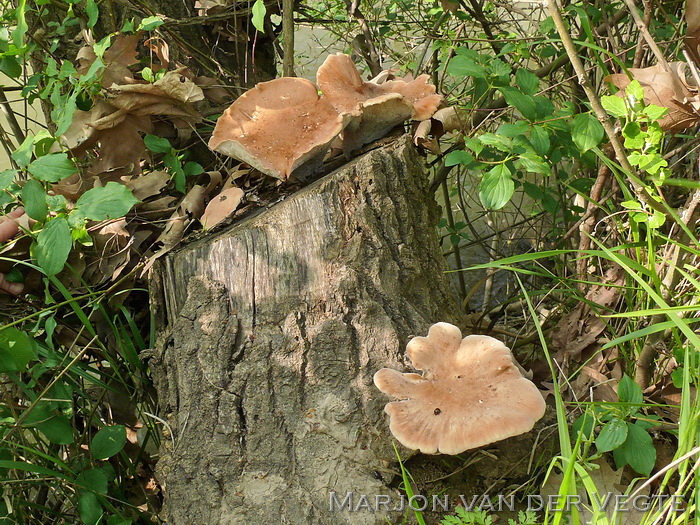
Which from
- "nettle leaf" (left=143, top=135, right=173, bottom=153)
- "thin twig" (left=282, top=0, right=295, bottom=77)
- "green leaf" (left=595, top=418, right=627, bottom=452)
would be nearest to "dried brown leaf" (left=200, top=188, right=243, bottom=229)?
"nettle leaf" (left=143, top=135, right=173, bottom=153)

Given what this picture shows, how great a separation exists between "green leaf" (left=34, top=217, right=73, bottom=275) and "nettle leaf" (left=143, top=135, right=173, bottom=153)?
0.77 meters

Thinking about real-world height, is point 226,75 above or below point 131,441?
above

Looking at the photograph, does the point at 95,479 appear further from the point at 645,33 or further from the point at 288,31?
the point at 645,33

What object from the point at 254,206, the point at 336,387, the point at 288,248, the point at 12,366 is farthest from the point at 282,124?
the point at 12,366

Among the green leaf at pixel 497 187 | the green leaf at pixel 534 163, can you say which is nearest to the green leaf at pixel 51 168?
the green leaf at pixel 497 187

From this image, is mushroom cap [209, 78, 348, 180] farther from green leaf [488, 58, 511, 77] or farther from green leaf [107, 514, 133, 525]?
green leaf [107, 514, 133, 525]

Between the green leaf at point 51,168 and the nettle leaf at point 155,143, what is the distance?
721mm

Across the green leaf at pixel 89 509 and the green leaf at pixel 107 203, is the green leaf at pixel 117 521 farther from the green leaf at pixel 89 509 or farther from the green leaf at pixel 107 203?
the green leaf at pixel 107 203

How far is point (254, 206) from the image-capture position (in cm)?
230

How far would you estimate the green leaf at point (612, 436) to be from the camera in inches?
68.3

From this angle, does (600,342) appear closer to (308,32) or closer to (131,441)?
(131,441)

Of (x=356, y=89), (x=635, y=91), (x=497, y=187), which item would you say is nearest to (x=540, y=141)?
(x=497, y=187)

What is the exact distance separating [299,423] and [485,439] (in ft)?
1.95

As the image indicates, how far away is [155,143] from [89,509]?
143 cm
